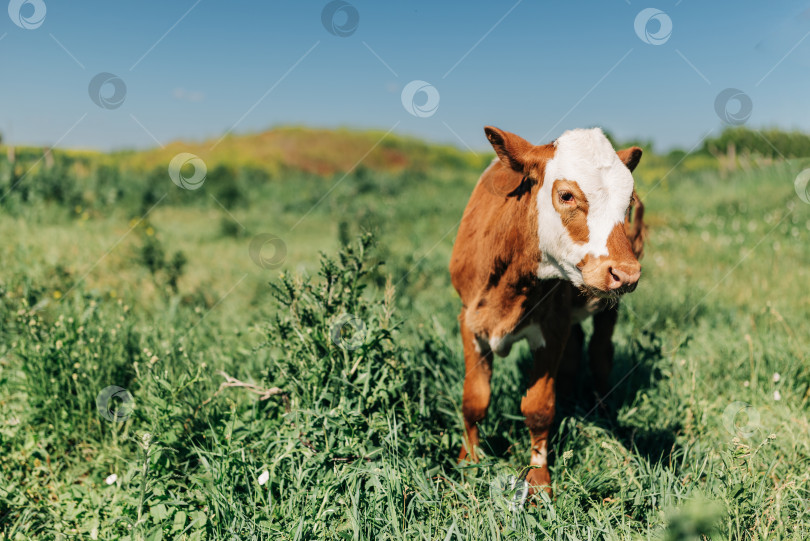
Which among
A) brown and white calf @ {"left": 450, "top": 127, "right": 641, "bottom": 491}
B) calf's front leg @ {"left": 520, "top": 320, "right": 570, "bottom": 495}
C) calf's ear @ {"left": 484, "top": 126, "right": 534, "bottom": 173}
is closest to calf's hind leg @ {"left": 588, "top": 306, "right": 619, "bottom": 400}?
brown and white calf @ {"left": 450, "top": 127, "right": 641, "bottom": 491}

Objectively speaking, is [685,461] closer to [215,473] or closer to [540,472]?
[540,472]

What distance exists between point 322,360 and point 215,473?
733mm

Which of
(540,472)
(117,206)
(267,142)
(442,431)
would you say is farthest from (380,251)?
(267,142)

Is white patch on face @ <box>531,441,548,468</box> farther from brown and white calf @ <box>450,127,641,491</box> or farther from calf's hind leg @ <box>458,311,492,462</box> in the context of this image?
calf's hind leg @ <box>458,311,492,462</box>

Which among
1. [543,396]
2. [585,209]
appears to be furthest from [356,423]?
[585,209]

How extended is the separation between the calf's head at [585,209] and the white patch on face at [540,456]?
3.34 feet

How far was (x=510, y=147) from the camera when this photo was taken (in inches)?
87.3

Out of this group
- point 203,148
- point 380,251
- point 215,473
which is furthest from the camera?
point 203,148

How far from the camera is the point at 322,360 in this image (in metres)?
2.63

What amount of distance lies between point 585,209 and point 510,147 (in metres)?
0.47

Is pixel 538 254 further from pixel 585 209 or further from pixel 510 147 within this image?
pixel 510 147

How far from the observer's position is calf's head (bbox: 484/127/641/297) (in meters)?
1.88

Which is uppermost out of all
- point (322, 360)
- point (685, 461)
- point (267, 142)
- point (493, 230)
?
point (267, 142)

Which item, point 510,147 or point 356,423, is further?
point 356,423
